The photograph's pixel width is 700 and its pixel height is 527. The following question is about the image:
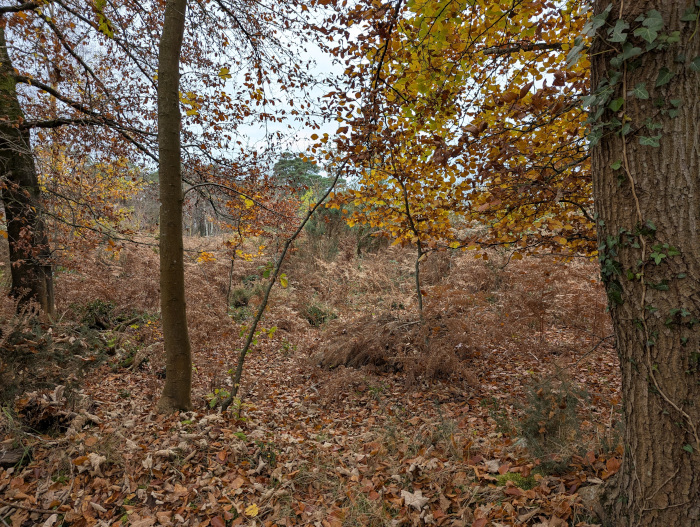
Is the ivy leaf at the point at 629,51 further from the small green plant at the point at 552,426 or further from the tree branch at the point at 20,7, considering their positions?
the tree branch at the point at 20,7

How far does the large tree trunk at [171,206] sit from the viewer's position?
136 inches

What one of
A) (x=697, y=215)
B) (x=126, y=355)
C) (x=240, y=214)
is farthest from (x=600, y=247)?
(x=126, y=355)

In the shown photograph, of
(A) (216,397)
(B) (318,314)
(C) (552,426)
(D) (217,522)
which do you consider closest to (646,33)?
(C) (552,426)

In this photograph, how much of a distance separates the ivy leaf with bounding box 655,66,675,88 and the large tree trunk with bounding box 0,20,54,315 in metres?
7.05

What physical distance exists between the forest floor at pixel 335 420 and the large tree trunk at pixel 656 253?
0.42 m

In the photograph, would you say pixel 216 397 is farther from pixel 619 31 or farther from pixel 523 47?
pixel 523 47

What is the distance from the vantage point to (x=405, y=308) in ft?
25.3

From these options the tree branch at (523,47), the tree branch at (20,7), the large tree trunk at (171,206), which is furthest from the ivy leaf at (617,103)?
the tree branch at (20,7)

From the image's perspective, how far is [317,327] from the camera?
8.45 m

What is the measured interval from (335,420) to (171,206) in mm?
3016

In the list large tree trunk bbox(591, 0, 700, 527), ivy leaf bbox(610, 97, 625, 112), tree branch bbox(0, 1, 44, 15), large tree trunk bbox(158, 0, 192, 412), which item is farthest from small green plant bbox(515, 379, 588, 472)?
tree branch bbox(0, 1, 44, 15)

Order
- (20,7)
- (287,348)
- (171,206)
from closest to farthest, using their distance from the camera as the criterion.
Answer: (171,206)
(20,7)
(287,348)

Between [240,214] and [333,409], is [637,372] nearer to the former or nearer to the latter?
[333,409]

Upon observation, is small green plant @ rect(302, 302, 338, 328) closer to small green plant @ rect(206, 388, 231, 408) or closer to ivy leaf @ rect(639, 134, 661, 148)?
small green plant @ rect(206, 388, 231, 408)
